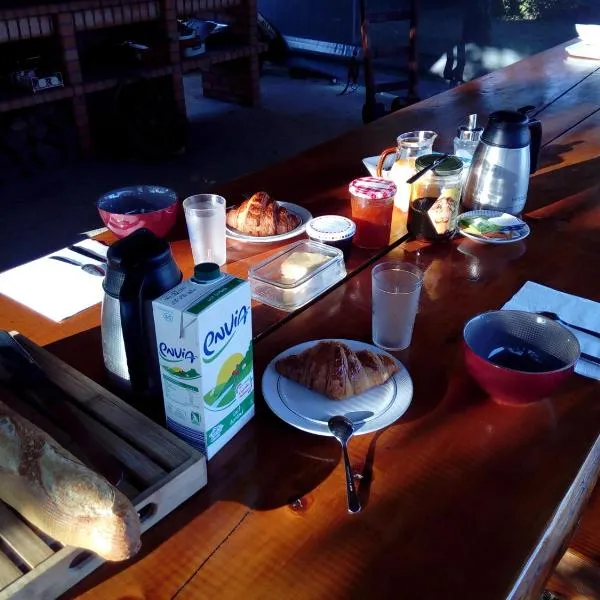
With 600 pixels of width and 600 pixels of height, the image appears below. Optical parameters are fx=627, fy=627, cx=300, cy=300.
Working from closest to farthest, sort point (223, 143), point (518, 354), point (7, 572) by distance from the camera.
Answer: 1. point (7, 572)
2. point (518, 354)
3. point (223, 143)

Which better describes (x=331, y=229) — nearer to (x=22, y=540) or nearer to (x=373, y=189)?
(x=373, y=189)

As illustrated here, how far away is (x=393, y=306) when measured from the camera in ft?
3.47

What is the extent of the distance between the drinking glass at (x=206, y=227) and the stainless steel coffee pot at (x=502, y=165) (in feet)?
2.13

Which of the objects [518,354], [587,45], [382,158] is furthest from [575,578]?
[587,45]

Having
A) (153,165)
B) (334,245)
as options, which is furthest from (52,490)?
(153,165)

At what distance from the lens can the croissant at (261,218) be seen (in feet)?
4.61

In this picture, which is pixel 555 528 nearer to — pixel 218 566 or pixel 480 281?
pixel 218 566

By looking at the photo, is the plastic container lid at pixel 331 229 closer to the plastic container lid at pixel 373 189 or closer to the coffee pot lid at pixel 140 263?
the plastic container lid at pixel 373 189

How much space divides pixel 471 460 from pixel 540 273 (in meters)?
0.61

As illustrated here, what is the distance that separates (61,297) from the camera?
1.23m

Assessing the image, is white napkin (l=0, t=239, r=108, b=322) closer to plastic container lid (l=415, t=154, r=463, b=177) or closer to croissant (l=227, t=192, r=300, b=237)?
croissant (l=227, t=192, r=300, b=237)

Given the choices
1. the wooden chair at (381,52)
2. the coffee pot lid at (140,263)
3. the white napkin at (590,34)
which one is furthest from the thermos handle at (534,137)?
the white napkin at (590,34)

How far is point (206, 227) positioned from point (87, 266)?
274mm

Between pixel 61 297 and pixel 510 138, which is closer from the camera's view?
pixel 61 297
